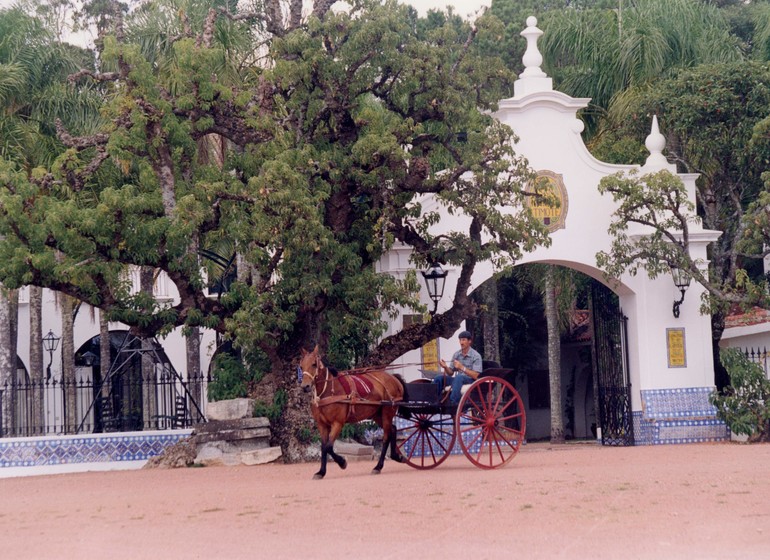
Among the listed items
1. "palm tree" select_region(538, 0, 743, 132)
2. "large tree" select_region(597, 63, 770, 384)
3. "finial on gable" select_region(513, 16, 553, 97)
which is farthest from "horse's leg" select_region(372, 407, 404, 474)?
"palm tree" select_region(538, 0, 743, 132)

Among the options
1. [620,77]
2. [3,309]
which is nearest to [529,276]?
[620,77]

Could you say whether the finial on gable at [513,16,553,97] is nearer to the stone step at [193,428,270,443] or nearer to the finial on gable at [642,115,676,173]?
the finial on gable at [642,115,676,173]

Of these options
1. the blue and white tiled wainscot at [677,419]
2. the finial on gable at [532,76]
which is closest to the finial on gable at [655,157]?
the finial on gable at [532,76]

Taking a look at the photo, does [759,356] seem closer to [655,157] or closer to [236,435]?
[655,157]

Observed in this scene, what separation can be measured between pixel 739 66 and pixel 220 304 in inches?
407

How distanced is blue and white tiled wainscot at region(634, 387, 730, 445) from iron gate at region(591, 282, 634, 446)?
0.43 m

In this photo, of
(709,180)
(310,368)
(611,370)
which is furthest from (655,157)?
(310,368)

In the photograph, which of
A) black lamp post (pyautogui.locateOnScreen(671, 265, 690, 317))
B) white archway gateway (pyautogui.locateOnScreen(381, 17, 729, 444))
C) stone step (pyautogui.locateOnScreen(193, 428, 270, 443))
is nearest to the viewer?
stone step (pyautogui.locateOnScreen(193, 428, 270, 443))

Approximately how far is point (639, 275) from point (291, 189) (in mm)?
6889

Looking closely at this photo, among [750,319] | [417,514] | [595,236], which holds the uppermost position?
[595,236]

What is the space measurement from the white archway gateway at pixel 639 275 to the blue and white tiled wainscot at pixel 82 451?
673 cm

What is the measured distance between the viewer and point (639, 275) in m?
19.8

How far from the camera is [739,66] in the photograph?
2102 cm

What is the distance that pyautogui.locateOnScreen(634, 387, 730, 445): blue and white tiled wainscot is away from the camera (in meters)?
19.5
